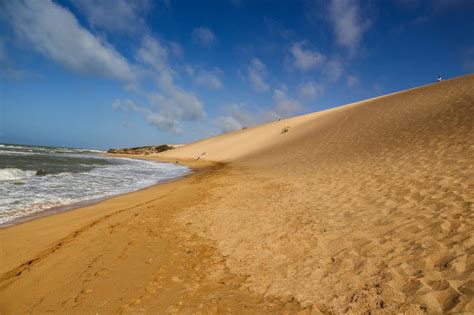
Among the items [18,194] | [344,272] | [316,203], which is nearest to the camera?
[344,272]

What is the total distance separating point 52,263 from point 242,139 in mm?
39427

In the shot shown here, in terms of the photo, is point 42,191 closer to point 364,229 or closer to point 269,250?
point 269,250

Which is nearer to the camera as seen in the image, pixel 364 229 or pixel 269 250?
pixel 269 250

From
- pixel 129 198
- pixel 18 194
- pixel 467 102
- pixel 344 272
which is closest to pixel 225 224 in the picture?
pixel 344 272

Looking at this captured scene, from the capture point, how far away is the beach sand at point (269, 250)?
11.6 ft

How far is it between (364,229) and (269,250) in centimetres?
191

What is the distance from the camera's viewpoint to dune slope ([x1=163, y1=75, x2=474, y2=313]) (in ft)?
11.6

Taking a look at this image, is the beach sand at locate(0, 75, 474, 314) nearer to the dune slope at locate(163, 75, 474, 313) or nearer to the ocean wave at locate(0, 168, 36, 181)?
the dune slope at locate(163, 75, 474, 313)

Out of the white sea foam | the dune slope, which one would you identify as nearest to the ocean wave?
the white sea foam

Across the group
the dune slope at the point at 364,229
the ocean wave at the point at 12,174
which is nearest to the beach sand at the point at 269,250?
the dune slope at the point at 364,229

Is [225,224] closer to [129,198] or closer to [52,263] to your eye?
[52,263]

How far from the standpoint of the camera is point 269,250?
16.7 ft

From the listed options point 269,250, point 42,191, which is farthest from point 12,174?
point 269,250

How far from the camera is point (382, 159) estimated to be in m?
11.6
